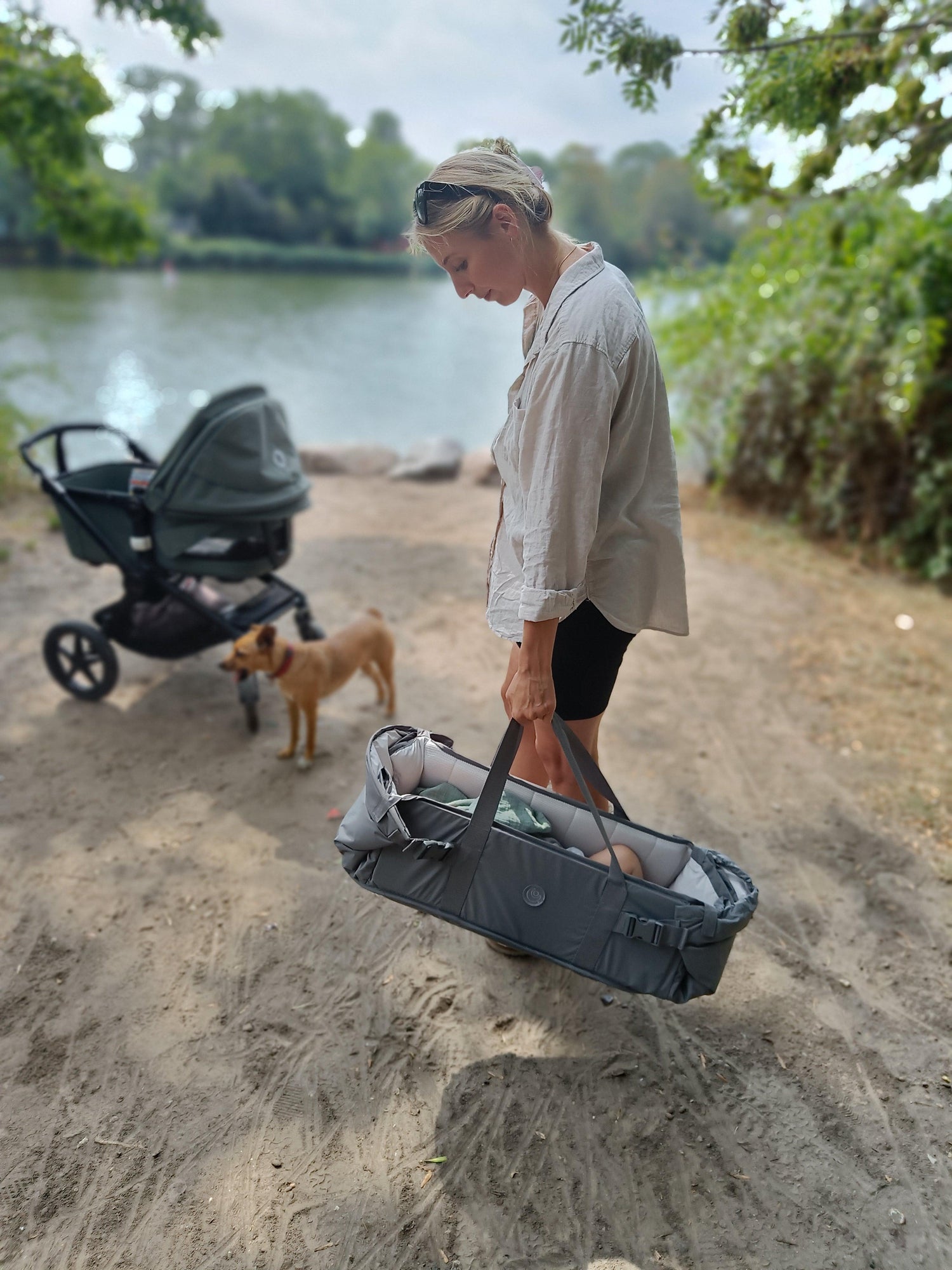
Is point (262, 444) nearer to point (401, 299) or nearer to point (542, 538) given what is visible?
point (542, 538)

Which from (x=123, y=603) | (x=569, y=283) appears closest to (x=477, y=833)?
(x=569, y=283)

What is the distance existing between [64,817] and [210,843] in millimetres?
635

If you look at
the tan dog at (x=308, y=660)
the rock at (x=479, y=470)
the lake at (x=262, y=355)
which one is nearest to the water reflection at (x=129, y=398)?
the lake at (x=262, y=355)


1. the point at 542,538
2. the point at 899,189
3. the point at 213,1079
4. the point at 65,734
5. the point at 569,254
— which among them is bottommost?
the point at 65,734

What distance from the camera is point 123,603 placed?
3803 millimetres

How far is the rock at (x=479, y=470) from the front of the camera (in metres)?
8.17

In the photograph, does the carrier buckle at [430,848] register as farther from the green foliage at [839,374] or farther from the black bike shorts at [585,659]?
the green foliage at [839,374]

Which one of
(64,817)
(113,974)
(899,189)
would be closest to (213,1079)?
(113,974)

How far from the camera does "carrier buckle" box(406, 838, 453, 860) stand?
6.41 feet

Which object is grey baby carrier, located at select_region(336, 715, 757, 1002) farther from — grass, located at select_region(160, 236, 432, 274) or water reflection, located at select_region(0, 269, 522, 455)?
grass, located at select_region(160, 236, 432, 274)

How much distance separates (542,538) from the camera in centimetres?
165

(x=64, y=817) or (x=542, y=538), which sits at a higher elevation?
(x=542, y=538)

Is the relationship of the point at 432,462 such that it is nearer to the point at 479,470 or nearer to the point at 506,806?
the point at 479,470

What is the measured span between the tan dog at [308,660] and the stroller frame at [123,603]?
0.80 feet
